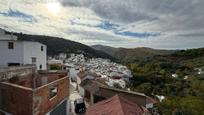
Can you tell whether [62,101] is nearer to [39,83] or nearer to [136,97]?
[39,83]

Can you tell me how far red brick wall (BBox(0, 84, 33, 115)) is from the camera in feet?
44.3

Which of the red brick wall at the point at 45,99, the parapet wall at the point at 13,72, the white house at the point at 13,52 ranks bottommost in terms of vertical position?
the red brick wall at the point at 45,99

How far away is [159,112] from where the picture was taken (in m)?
34.9

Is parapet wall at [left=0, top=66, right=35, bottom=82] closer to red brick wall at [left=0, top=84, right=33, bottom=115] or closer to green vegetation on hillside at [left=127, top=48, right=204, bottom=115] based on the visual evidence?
red brick wall at [left=0, top=84, right=33, bottom=115]

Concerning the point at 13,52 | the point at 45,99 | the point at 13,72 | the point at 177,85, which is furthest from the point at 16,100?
the point at 177,85

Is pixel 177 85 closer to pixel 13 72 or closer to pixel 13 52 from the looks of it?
pixel 13 52

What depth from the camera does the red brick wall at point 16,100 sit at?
13.5 meters

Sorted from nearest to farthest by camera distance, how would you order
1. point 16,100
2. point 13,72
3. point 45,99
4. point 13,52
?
point 16,100, point 45,99, point 13,72, point 13,52

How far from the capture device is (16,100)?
45.7ft

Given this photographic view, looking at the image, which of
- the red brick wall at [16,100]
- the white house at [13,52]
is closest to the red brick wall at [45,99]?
the red brick wall at [16,100]

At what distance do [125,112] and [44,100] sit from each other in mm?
6480

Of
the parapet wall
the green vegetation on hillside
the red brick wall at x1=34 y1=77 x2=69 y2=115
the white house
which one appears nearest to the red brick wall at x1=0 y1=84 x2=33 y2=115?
the red brick wall at x1=34 y1=77 x2=69 y2=115

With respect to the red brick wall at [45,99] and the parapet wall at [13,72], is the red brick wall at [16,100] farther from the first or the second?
the parapet wall at [13,72]

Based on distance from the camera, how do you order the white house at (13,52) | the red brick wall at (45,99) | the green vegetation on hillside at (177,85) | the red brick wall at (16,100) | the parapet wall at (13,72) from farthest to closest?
the green vegetation on hillside at (177,85), the white house at (13,52), the parapet wall at (13,72), the red brick wall at (45,99), the red brick wall at (16,100)
